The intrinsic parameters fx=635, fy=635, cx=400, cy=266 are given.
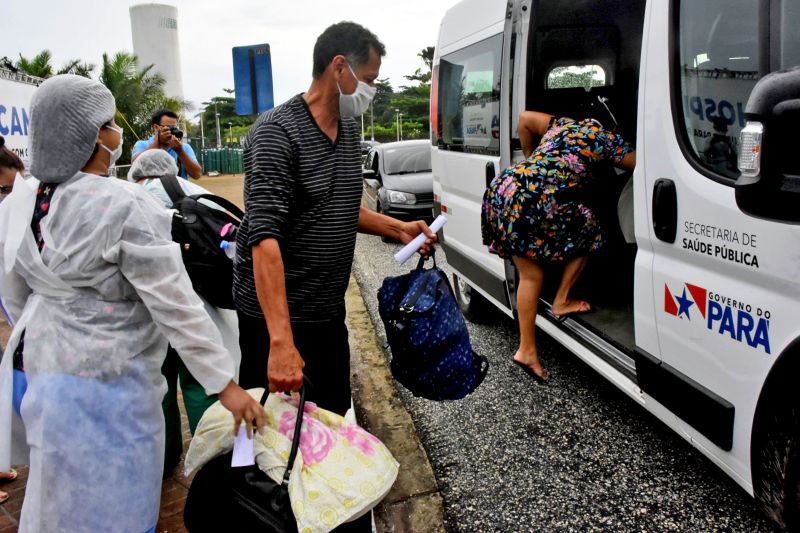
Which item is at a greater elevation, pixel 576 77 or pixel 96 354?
pixel 576 77

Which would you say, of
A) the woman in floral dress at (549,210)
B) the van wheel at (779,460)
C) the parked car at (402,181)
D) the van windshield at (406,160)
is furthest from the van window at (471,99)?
the van windshield at (406,160)

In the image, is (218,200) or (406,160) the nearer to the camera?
(218,200)

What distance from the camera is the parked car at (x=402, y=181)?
9555 millimetres

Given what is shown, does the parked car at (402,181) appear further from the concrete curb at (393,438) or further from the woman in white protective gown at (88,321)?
the woman in white protective gown at (88,321)

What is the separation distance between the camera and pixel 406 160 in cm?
1028

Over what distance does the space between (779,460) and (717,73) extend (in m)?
1.25

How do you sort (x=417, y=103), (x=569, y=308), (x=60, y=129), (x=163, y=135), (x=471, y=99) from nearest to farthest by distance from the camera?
(x=60, y=129) < (x=569, y=308) < (x=471, y=99) < (x=163, y=135) < (x=417, y=103)

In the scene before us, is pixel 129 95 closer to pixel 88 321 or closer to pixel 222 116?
pixel 88 321

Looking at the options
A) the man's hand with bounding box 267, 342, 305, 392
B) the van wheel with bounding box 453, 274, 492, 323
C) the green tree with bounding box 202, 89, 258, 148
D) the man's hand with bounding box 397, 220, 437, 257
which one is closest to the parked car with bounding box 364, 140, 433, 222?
the van wheel with bounding box 453, 274, 492, 323

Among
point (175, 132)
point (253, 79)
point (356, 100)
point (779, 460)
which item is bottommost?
point (779, 460)

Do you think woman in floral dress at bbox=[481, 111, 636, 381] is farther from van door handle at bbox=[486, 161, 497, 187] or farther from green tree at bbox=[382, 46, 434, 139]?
green tree at bbox=[382, 46, 434, 139]

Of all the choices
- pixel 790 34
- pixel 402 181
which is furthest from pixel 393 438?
pixel 402 181

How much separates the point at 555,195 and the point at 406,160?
23.0 feet

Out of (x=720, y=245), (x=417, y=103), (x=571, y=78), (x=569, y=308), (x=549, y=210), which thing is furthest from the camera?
(x=417, y=103)
